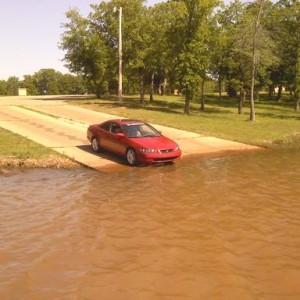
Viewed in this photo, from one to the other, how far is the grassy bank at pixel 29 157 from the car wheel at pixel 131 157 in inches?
69.6

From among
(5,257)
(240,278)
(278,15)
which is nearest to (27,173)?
(5,257)

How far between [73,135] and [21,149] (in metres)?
4.49

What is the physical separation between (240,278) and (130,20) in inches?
1352

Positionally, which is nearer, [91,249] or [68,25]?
[91,249]

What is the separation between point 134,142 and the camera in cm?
1405

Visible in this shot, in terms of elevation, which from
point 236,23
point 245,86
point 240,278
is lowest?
point 240,278

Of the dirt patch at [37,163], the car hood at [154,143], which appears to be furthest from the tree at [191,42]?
the dirt patch at [37,163]

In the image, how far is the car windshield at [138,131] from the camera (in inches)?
579

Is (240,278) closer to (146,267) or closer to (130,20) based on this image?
(146,267)

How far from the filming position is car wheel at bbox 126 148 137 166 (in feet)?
46.0

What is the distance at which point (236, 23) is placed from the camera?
115ft

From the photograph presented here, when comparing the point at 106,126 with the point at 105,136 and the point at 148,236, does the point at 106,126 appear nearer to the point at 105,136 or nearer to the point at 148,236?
the point at 105,136

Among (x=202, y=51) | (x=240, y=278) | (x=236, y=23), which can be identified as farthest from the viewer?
(x=236, y=23)

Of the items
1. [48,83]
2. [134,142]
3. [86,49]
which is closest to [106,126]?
[134,142]
